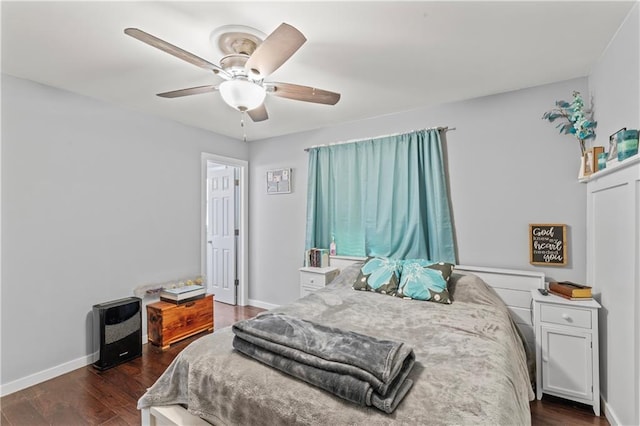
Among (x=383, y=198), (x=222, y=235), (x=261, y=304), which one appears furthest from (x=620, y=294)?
(x=222, y=235)

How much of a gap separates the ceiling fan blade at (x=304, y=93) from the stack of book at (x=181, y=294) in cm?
248

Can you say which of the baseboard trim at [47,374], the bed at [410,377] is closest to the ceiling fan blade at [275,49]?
the bed at [410,377]

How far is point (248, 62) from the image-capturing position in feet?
5.21

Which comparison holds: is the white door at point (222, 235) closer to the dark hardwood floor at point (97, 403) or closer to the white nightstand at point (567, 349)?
the dark hardwood floor at point (97, 403)

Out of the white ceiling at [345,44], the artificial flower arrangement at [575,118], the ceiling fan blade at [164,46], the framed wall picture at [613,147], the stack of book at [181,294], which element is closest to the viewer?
the ceiling fan blade at [164,46]

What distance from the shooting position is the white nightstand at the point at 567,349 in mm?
2070

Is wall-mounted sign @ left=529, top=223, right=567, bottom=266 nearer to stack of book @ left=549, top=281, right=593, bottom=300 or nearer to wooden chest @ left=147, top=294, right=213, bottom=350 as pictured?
stack of book @ left=549, top=281, right=593, bottom=300

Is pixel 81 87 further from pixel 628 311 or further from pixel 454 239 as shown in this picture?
pixel 628 311

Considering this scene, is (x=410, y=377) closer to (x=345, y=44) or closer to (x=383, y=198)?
(x=345, y=44)

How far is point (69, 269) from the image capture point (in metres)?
2.72

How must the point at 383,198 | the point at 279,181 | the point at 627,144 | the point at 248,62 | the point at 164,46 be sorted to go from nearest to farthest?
the point at 164,46 < the point at 248,62 < the point at 627,144 < the point at 383,198 < the point at 279,181

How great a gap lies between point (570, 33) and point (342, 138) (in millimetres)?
2286

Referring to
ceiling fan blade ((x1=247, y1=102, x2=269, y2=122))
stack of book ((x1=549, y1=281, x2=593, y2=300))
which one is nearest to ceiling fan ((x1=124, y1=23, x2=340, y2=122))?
ceiling fan blade ((x1=247, y1=102, x2=269, y2=122))

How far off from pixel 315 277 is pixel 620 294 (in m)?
2.53
